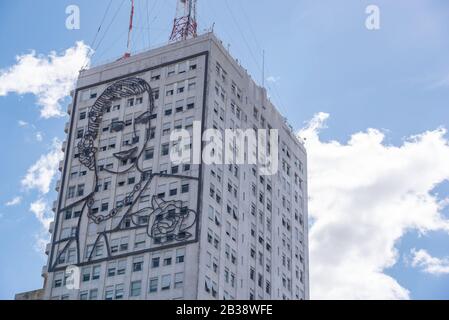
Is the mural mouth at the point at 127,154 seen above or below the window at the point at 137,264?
above

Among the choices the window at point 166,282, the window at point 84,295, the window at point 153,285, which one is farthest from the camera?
the window at point 84,295

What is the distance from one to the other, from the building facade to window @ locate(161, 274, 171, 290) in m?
0.13

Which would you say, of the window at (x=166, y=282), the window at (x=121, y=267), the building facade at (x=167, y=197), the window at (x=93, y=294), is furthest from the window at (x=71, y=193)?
the window at (x=166, y=282)

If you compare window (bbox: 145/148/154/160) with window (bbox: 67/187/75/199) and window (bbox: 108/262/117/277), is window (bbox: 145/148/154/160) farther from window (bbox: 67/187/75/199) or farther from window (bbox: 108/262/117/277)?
window (bbox: 108/262/117/277)

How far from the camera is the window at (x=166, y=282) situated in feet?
401

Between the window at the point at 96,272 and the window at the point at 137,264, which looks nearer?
the window at the point at 137,264

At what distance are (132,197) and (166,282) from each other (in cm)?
1464

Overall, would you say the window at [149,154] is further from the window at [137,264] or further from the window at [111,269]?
the window at [111,269]

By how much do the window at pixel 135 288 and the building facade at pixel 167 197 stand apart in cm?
13

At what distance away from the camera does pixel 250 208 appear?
13988 centimetres

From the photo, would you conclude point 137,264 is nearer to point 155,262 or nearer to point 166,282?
point 155,262

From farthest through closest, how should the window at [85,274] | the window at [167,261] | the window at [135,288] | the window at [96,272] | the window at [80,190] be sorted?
1. the window at [80,190]
2. the window at [85,274]
3. the window at [96,272]
4. the window at [135,288]
5. the window at [167,261]
